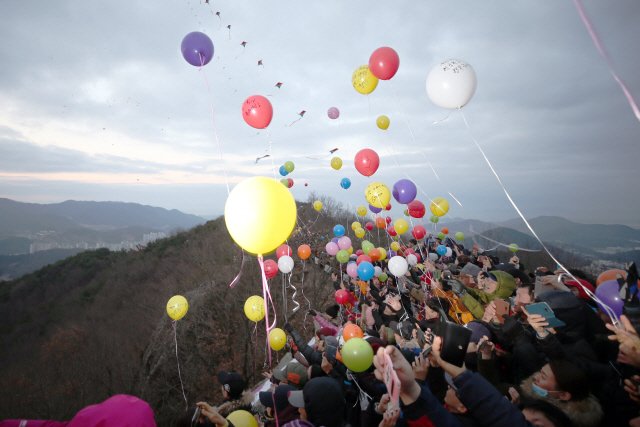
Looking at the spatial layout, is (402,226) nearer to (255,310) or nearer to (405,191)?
(405,191)

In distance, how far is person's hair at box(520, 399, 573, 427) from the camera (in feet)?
4.63

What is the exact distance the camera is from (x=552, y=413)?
4.70 feet

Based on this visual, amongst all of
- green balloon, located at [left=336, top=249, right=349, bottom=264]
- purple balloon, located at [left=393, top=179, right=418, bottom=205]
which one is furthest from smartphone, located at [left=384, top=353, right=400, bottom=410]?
green balloon, located at [left=336, top=249, right=349, bottom=264]

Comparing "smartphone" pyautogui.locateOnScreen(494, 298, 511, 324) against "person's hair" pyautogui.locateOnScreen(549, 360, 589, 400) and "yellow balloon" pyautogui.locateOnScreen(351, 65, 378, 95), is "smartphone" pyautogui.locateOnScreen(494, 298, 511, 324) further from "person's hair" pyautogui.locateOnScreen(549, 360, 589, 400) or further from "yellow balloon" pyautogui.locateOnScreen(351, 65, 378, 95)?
"yellow balloon" pyautogui.locateOnScreen(351, 65, 378, 95)

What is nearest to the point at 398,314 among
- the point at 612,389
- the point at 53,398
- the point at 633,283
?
the point at 612,389

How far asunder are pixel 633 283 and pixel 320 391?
8.04ft

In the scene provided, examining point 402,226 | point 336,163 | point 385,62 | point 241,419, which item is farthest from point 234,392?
point 336,163

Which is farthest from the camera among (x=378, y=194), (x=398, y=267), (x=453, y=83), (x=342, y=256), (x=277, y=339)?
(x=342, y=256)

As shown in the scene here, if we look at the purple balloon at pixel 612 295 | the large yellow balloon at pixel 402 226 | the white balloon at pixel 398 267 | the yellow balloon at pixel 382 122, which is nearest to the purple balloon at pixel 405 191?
the white balloon at pixel 398 267

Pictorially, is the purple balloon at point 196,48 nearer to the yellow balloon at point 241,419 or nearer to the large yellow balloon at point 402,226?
the yellow balloon at point 241,419

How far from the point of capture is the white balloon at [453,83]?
359 centimetres

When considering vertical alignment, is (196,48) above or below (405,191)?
above

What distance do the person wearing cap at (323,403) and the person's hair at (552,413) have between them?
1.35 metres

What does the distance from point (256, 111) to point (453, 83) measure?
3066 mm
